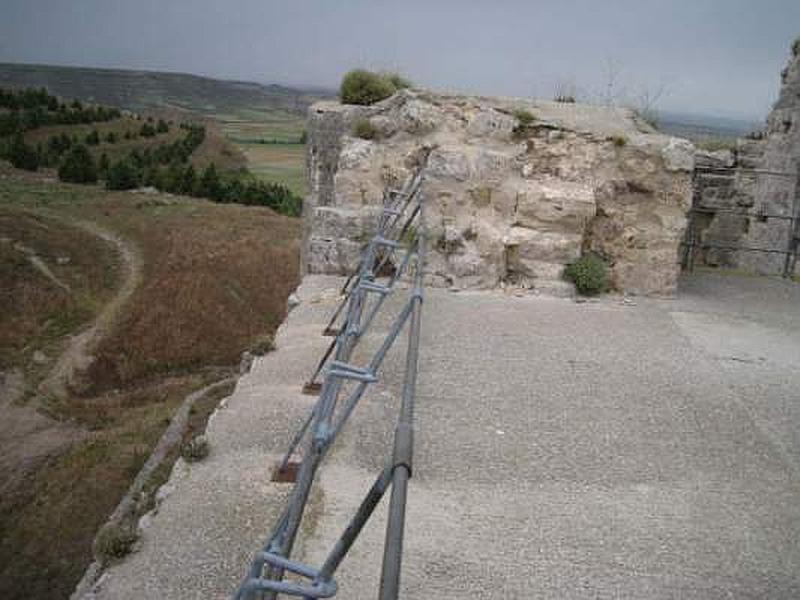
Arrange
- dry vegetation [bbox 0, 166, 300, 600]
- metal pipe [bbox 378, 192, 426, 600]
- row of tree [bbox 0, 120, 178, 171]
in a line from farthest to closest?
row of tree [bbox 0, 120, 178, 171] → dry vegetation [bbox 0, 166, 300, 600] → metal pipe [bbox 378, 192, 426, 600]

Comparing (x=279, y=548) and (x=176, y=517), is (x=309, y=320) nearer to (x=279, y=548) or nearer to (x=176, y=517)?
(x=176, y=517)

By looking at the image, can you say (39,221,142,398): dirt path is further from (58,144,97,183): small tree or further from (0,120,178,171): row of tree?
(0,120,178,171): row of tree

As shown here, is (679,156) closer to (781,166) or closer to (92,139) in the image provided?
(781,166)

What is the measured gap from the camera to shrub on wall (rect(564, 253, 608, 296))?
8.23 meters

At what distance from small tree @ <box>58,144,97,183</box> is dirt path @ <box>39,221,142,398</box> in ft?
39.8

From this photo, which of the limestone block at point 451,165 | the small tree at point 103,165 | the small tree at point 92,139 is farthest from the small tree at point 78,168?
the limestone block at point 451,165

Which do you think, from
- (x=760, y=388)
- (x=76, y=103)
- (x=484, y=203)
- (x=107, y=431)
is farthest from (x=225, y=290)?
(x=76, y=103)

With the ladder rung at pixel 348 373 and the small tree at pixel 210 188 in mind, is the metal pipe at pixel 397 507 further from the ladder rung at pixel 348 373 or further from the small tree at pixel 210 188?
the small tree at pixel 210 188

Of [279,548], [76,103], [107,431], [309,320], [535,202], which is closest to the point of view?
[279,548]

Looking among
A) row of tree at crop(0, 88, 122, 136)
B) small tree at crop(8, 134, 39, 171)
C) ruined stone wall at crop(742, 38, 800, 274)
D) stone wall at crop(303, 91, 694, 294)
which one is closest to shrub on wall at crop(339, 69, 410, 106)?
stone wall at crop(303, 91, 694, 294)

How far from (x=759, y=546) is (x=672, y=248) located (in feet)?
16.9

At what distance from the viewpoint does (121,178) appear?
3766 cm

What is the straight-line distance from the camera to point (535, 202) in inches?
332

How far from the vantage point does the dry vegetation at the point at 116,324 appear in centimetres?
978
